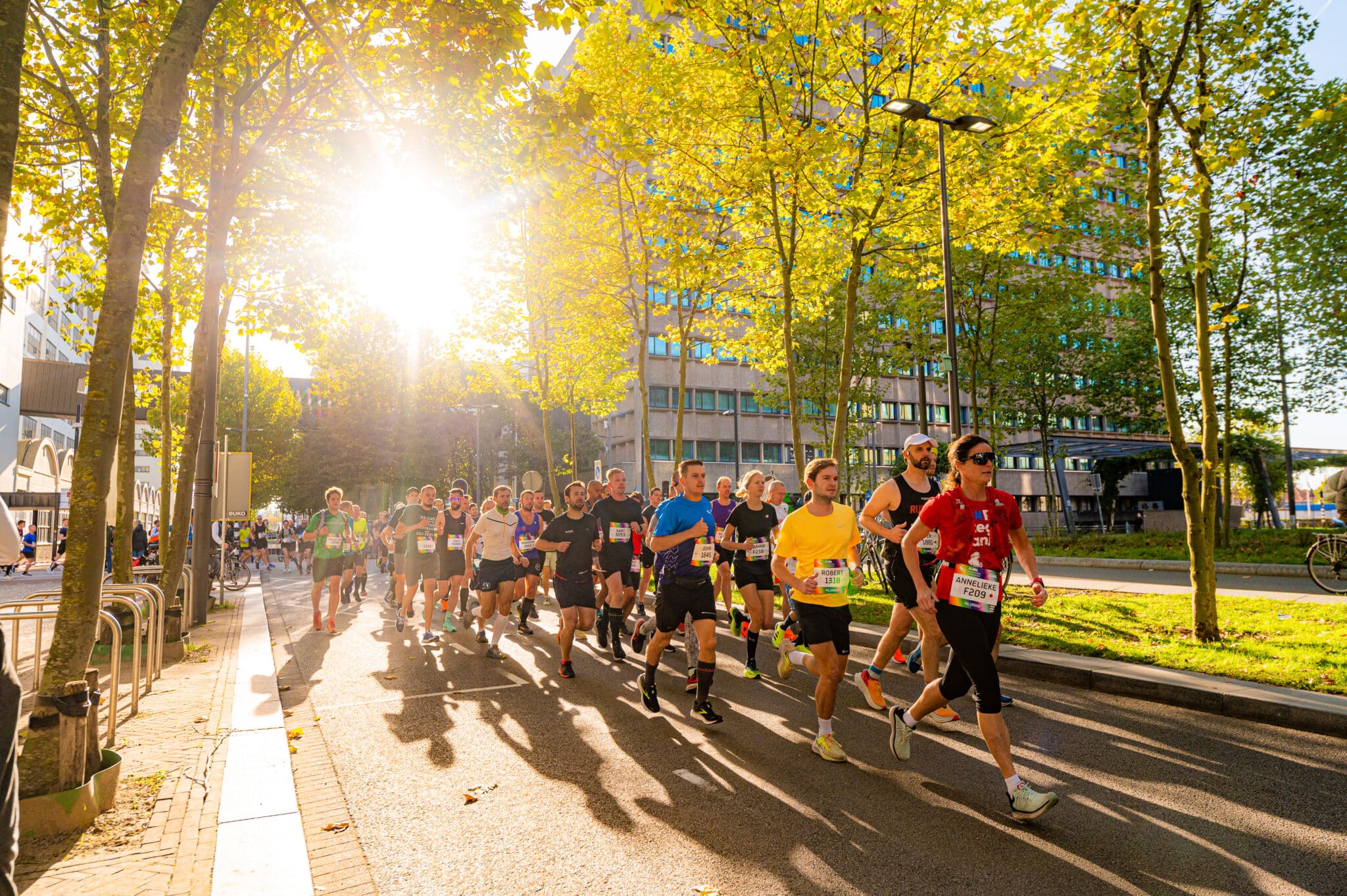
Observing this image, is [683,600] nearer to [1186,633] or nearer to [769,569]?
[769,569]

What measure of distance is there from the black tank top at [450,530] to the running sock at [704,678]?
6363 millimetres

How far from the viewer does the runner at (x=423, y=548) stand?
39.1ft

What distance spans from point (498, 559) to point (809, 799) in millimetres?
6555

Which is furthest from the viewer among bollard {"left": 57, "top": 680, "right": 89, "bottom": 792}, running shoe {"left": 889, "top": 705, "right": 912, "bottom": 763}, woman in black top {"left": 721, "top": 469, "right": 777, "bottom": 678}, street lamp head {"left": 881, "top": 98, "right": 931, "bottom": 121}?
street lamp head {"left": 881, "top": 98, "right": 931, "bottom": 121}

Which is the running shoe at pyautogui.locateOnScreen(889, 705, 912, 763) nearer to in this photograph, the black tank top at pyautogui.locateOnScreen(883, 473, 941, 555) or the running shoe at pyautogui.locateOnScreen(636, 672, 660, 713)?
the black tank top at pyautogui.locateOnScreen(883, 473, 941, 555)

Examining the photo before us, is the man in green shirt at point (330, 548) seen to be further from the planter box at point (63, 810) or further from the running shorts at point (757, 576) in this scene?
the planter box at point (63, 810)

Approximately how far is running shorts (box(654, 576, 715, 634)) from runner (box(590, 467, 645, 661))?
10.4 ft

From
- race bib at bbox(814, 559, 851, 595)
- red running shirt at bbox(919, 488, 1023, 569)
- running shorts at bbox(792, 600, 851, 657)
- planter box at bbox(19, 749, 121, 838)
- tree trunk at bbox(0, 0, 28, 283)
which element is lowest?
planter box at bbox(19, 749, 121, 838)

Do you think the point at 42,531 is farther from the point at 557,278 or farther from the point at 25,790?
the point at 25,790

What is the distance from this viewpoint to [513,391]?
92.8 feet

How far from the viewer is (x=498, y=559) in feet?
34.3

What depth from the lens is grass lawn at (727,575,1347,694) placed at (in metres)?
7.34

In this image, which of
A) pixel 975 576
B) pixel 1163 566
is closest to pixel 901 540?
pixel 975 576

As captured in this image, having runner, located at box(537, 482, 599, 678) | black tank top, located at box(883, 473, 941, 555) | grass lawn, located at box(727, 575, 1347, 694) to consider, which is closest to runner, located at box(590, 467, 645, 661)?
runner, located at box(537, 482, 599, 678)
